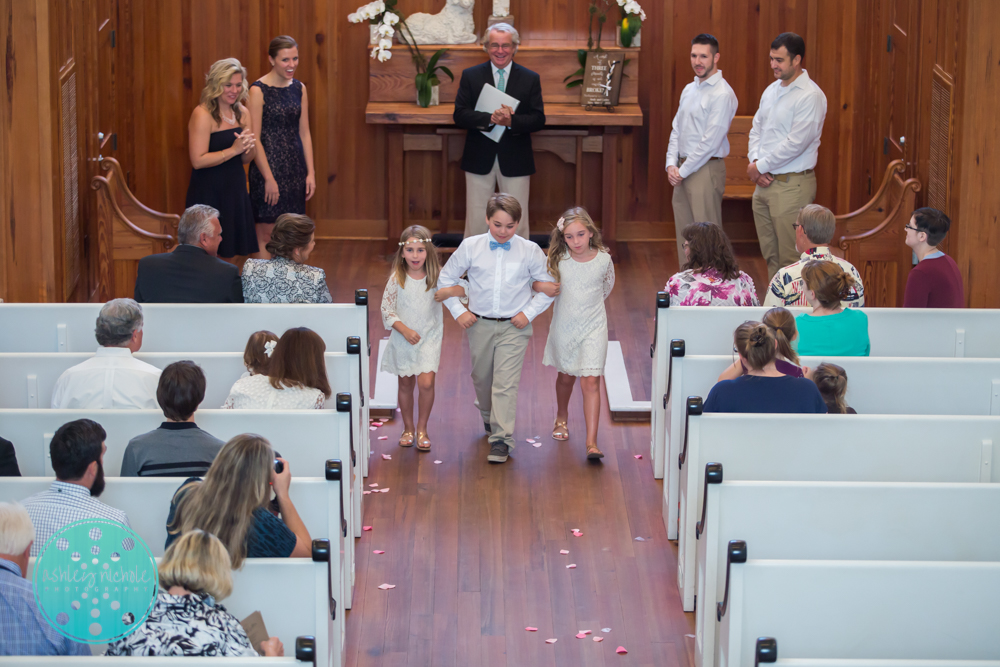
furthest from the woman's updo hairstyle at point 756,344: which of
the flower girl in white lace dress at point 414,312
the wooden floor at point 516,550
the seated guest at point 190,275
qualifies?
the seated guest at point 190,275

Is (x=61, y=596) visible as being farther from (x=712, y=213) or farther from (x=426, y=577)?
(x=712, y=213)

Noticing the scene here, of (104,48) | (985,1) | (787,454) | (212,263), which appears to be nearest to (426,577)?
(787,454)

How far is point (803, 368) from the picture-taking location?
14.9ft

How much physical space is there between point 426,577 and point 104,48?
15.2 ft

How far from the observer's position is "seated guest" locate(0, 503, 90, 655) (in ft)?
8.82

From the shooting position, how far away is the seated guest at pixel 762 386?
4062 mm

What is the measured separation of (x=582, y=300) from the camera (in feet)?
17.4

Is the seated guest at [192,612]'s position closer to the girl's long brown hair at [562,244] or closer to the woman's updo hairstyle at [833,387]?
the woman's updo hairstyle at [833,387]

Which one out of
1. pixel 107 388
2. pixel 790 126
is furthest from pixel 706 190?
pixel 107 388

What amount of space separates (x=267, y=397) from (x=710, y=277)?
2051 mm

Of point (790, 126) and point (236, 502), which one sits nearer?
point (236, 502)

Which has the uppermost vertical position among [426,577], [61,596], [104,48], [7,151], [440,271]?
[104,48]

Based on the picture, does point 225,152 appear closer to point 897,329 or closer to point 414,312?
point 414,312

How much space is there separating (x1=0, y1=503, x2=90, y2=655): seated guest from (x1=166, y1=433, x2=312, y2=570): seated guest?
440 mm
